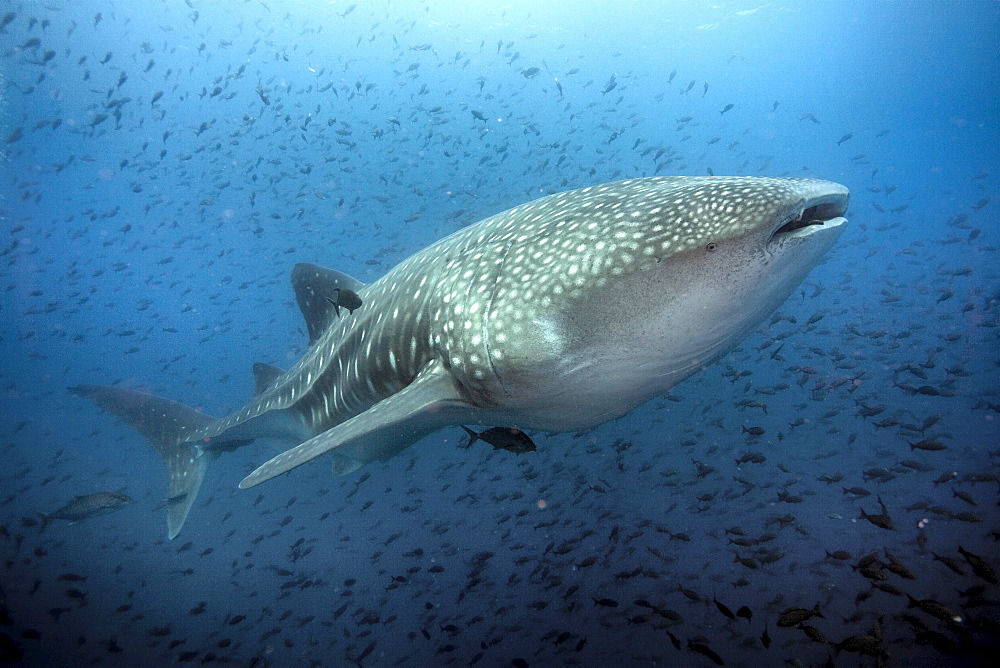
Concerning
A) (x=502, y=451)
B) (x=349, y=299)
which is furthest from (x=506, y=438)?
(x=502, y=451)

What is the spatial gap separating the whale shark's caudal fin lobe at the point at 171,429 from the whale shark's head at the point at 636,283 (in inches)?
244

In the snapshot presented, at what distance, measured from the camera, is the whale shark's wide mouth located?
2312 mm

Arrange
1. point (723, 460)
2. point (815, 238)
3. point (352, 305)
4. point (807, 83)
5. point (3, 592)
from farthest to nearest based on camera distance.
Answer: point (807, 83) → point (723, 460) → point (3, 592) → point (352, 305) → point (815, 238)

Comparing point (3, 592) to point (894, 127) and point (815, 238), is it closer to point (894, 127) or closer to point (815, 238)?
point (815, 238)

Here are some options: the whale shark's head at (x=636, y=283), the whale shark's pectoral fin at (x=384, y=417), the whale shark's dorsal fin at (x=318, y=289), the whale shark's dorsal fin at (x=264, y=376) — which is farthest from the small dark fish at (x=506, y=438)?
the whale shark's dorsal fin at (x=264, y=376)

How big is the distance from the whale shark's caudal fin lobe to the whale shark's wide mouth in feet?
26.0

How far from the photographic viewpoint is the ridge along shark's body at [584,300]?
239 cm

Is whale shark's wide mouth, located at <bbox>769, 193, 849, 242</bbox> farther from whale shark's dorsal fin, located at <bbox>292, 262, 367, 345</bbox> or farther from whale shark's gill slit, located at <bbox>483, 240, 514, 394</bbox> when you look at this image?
whale shark's dorsal fin, located at <bbox>292, 262, 367, 345</bbox>

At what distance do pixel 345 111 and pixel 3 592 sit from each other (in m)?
70.8

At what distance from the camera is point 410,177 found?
96.4 m

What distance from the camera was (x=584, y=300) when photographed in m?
2.66

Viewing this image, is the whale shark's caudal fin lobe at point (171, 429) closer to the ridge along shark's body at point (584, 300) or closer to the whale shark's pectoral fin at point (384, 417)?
the ridge along shark's body at point (584, 300)

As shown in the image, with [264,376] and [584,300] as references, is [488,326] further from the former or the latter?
[264,376]

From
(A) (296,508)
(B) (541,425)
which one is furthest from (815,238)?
(A) (296,508)
